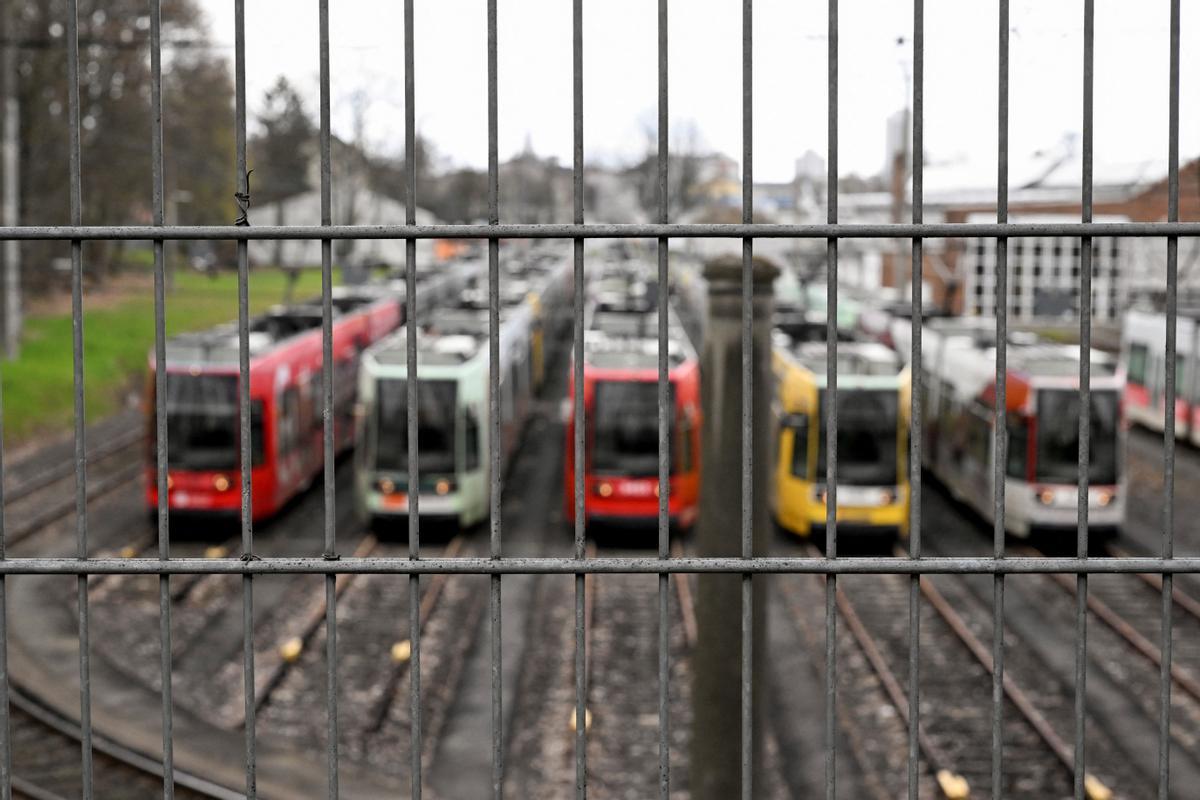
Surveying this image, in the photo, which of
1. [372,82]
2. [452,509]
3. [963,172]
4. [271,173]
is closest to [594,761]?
[372,82]

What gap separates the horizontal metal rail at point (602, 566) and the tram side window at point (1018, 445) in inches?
507

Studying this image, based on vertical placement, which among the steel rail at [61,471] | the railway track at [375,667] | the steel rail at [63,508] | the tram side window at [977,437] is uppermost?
the tram side window at [977,437]

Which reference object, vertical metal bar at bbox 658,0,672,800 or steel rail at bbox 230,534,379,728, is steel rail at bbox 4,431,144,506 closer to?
steel rail at bbox 230,534,379,728

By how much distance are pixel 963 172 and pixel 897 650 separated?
7951mm

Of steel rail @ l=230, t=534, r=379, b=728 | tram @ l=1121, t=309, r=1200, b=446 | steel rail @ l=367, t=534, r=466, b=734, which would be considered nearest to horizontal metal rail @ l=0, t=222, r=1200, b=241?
steel rail @ l=367, t=534, r=466, b=734

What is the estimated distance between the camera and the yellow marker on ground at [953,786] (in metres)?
8.91

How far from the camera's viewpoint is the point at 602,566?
2869 millimetres

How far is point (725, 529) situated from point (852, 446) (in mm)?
8224

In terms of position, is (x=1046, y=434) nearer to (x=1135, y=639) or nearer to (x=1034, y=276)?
(x=1034, y=276)

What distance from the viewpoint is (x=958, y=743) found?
395 inches

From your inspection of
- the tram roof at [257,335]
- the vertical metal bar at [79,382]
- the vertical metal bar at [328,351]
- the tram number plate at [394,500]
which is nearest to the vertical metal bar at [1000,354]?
the vertical metal bar at [328,351]

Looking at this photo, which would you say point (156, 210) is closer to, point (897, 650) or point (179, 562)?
point (179, 562)

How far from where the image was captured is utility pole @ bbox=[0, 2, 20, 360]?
25734 mm

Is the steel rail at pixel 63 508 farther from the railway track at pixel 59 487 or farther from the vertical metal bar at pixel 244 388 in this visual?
the vertical metal bar at pixel 244 388
